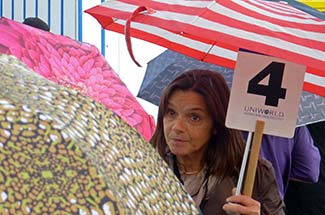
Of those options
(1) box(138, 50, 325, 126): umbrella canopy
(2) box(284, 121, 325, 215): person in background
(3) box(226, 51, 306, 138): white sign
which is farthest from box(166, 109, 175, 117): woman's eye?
(2) box(284, 121, 325, 215): person in background

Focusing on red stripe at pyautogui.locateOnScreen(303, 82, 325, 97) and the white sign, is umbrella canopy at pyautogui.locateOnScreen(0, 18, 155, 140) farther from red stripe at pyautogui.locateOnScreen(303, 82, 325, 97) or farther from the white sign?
red stripe at pyautogui.locateOnScreen(303, 82, 325, 97)

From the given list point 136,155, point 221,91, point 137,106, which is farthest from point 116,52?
point 136,155

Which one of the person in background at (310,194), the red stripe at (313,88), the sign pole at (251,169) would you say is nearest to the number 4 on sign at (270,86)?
the sign pole at (251,169)

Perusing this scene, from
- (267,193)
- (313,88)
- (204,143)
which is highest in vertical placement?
(313,88)

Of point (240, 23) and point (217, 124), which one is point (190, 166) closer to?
point (217, 124)

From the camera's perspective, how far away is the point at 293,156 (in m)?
3.83

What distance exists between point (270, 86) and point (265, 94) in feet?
0.10

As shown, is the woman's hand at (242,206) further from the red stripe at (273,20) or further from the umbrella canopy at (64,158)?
the umbrella canopy at (64,158)

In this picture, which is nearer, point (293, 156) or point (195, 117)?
point (195, 117)

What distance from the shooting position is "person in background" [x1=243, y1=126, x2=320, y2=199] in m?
3.53

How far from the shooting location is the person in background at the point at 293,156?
3529 mm

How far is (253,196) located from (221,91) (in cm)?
42

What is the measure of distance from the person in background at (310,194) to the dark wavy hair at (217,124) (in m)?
1.78

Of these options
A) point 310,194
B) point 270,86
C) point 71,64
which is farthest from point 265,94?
point 310,194
